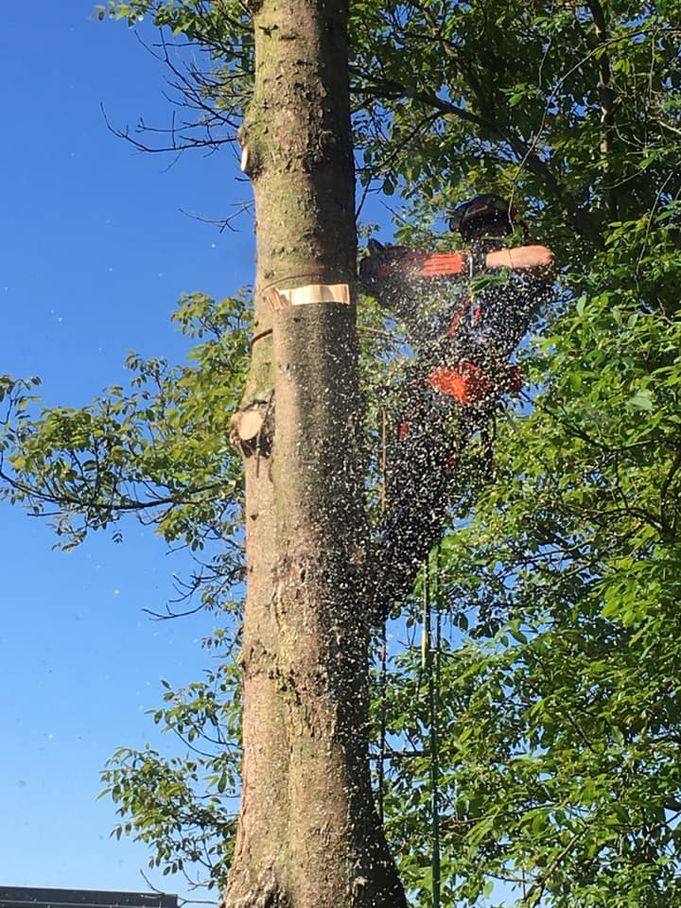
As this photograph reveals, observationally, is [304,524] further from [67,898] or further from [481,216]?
[67,898]

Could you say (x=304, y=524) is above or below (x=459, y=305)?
below

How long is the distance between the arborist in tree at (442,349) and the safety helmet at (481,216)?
0.61 m

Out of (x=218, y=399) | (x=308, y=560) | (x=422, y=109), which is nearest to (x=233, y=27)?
(x=422, y=109)

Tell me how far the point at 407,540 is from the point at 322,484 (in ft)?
3.77

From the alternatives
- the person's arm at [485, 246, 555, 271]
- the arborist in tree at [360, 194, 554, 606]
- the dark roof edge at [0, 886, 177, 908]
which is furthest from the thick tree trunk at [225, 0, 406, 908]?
the dark roof edge at [0, 886, 177, 908]

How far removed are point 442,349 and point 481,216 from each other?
3.74ft

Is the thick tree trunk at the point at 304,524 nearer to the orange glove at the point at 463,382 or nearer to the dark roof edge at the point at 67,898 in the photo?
the orange glove at the point at 463,382

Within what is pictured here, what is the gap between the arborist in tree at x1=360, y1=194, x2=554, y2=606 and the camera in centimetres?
337

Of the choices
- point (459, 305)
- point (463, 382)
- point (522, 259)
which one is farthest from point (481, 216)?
point (463, 382)

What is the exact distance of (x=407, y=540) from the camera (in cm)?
334

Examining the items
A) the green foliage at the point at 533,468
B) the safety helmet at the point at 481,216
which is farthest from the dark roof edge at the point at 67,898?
the safety helmet at the point at 481,216

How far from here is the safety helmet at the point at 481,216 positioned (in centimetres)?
445

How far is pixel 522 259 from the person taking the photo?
3705 millimetres

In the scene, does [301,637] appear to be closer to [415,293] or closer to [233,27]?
[415,293]
